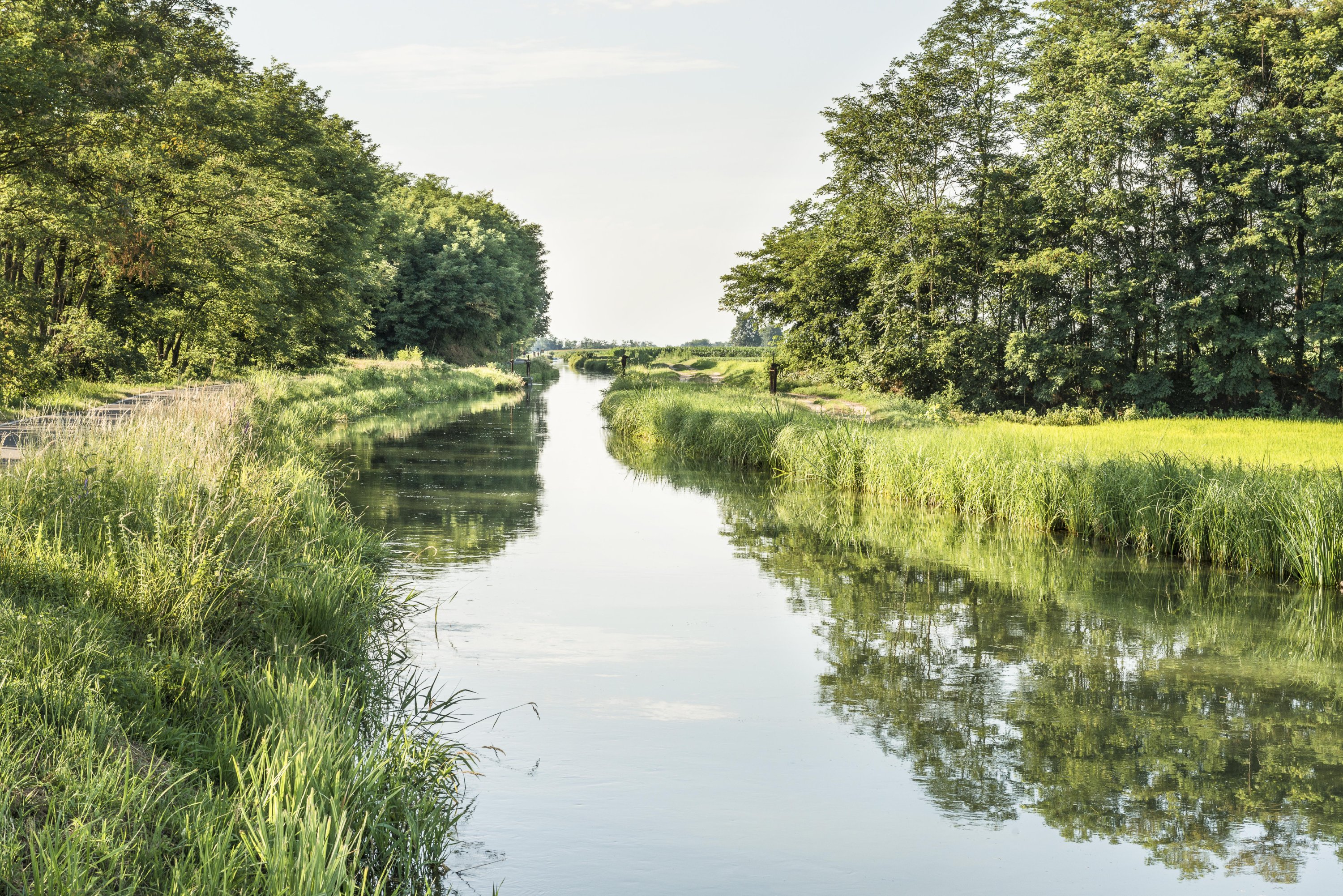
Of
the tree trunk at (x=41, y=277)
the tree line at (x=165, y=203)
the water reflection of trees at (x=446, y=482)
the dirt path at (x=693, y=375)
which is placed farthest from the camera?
the dirt path at (x=693, y=375)

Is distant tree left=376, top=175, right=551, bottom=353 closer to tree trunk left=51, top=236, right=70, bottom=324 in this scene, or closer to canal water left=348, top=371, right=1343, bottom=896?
tree trunk left=51, top=236, right=70, bottom=324

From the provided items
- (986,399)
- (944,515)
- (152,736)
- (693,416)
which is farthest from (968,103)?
(152,736)

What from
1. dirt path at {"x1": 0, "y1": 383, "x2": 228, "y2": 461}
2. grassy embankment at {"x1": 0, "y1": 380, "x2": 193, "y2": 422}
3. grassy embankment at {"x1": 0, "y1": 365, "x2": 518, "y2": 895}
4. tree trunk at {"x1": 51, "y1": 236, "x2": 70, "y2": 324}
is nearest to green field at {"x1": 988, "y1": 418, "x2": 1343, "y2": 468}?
grassy embankment at {"x1": 0, "y1": 365, "x2": 518, "y2": 895}

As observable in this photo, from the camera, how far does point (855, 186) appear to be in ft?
124

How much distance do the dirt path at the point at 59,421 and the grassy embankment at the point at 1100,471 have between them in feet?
35.7

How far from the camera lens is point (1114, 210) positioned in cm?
2948

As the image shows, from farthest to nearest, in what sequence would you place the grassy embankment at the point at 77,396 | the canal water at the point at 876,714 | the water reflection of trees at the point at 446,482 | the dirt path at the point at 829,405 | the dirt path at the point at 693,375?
the dirt path at the point at 693,375 → the dirt path at the point at 829,405 → the grassy embankment at the point at 77,396 → the water reflection of trees at the point at 446,482 → the canal water at the point at 876,714

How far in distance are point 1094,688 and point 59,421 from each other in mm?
9665

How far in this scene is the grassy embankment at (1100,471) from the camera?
11.4 m

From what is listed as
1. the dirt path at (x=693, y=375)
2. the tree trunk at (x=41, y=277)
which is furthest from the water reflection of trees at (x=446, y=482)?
the dirt path at (x=693, y=375)

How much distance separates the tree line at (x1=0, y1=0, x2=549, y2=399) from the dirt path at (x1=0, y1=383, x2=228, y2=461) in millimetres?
2145

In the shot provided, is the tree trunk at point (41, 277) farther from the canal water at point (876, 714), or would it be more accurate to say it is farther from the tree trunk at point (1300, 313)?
the tree trunk at point (1300, 313)

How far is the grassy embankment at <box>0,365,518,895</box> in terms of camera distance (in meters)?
3.48

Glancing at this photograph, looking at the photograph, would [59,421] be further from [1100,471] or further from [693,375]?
[693,375]
